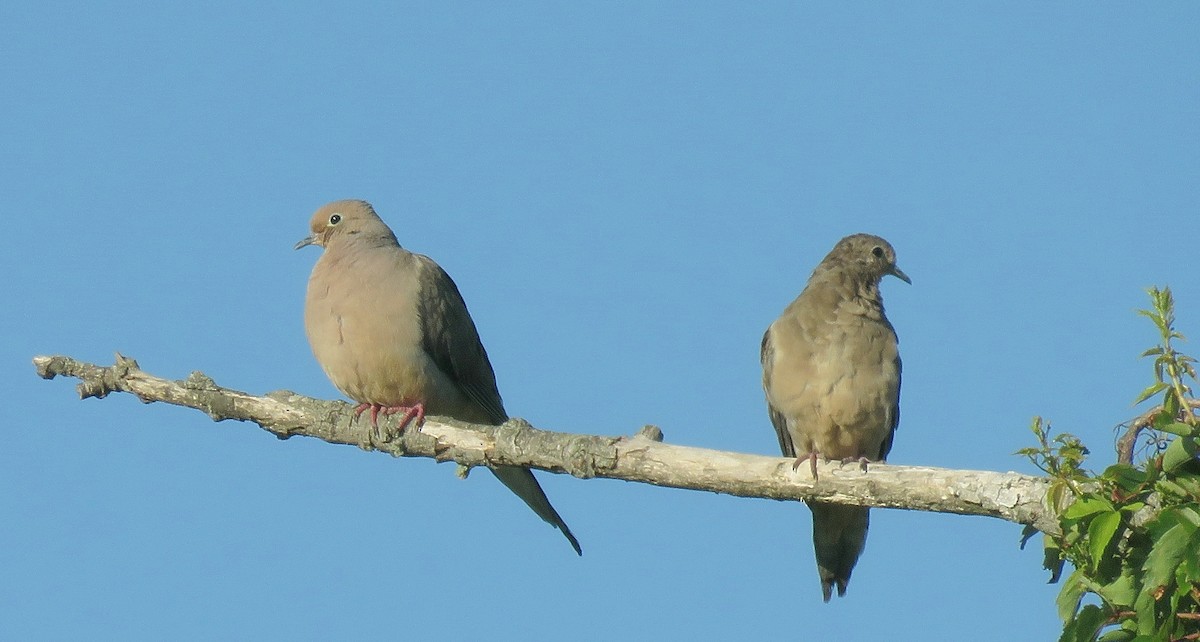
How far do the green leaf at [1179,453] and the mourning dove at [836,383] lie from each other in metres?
2.45

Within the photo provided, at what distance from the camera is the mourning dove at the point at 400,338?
717 centimetres

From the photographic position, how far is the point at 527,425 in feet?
18.9

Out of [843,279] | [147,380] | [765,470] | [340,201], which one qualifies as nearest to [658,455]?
[765,470]

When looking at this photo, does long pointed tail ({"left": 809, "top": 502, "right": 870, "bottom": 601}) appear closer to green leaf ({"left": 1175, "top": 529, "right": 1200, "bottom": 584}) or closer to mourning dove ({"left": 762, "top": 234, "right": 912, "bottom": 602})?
mourning dove ({"left": 762, "top": 234, "right": 912, "bottom": 602})

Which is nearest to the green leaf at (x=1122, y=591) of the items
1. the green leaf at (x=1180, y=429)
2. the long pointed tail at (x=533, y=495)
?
the green leaf at (x=1180, y=429)

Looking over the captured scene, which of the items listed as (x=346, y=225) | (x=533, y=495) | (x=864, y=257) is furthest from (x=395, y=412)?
(x=864, y=257)

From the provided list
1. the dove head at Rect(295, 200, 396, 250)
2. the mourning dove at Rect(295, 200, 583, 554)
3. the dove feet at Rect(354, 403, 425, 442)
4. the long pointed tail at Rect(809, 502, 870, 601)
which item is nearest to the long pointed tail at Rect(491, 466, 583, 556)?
the mourning dove at Rect(295, 200, 583, 554)

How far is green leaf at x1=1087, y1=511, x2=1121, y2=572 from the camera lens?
13.0 feet

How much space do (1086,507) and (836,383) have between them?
2611 millimetres

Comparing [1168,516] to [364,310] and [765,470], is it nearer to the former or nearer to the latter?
[765,470]

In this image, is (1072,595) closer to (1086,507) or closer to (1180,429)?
(1086,507)

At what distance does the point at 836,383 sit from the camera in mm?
6621

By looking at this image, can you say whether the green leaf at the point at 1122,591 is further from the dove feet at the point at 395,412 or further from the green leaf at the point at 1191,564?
the dove feet at the point at 395,412

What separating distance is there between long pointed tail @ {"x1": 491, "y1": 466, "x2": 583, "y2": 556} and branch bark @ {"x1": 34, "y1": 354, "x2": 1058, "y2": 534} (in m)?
0.85
